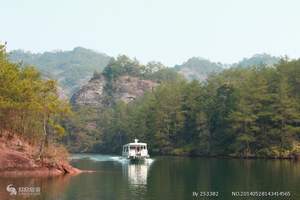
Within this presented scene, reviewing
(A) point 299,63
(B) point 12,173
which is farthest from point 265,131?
(B) point 12,173

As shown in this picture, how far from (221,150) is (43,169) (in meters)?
62.4

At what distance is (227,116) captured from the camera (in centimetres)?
11294

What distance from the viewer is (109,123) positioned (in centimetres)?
16688

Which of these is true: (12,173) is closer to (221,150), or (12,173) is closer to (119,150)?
(221,150)

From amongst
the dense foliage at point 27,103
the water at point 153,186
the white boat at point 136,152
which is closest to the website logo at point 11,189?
the water at point 153,186

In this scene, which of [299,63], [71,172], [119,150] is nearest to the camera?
[71,172]

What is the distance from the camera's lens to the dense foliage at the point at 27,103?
189ft
